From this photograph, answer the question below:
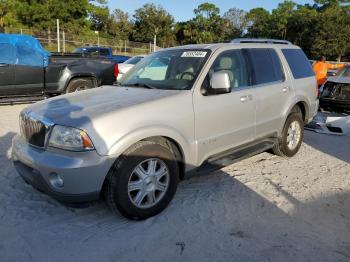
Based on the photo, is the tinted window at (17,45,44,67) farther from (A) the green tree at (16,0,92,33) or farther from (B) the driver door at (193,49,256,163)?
(A) the green tree at (16,0,92,33)

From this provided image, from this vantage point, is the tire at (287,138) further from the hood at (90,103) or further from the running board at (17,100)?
the running board at (17,100)

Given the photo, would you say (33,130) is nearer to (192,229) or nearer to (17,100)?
(192,229)

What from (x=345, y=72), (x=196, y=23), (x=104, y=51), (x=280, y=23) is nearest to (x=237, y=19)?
(x=196, y=23)

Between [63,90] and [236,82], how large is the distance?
6281 millimetres

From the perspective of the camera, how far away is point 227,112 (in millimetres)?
4613

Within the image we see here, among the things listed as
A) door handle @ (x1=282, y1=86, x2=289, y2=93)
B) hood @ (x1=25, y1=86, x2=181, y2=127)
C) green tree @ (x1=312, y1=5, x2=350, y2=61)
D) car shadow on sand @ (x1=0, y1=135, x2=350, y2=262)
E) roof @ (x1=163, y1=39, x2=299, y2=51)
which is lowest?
car shadow on sand @ (x1=0, y1=135, x2=350, y2=262)

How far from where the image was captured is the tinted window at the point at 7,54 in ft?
31.2

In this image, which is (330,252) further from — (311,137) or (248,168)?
(311,137)

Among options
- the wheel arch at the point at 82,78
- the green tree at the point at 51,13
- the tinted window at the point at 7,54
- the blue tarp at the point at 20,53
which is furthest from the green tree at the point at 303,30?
the tinted window at the point at 7,54

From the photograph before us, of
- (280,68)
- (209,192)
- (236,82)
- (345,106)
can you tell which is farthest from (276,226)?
(345,106)

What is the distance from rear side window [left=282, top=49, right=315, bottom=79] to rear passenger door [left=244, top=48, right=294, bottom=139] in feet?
0.91

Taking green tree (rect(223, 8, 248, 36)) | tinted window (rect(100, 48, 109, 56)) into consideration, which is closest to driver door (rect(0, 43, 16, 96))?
tinted window (rect(100, 48, 109, 56))

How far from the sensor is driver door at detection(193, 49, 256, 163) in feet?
14.3

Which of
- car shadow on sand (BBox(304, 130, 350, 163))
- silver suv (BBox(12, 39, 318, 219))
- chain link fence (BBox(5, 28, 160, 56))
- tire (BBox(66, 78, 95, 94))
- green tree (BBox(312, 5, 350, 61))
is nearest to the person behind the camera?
silver suv (BBox(12, 39, 318, 219))
